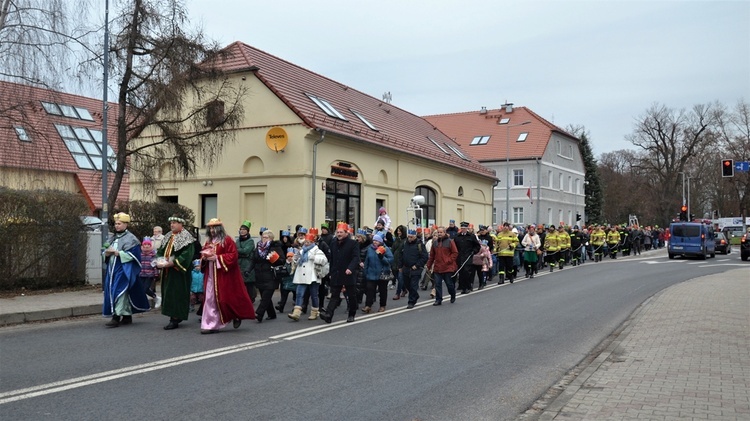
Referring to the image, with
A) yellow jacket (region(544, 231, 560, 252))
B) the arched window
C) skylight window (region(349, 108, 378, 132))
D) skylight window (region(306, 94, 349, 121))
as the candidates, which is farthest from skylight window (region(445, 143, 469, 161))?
yellow jacket (region(544, 231, 560, 252))

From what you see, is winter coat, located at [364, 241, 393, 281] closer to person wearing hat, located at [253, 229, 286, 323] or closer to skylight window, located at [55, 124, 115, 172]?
person wearing hat, located at [253, 229, 286, 323]

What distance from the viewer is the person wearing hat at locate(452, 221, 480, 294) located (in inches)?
670

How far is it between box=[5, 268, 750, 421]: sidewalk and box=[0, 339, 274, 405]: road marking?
13.9 ft

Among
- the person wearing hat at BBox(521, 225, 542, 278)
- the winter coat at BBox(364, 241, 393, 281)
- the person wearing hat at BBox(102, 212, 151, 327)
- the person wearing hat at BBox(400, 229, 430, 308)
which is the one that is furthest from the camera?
the person wearing hat at BBox(521, 225, 542, 278)

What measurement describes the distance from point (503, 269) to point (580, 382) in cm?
1348

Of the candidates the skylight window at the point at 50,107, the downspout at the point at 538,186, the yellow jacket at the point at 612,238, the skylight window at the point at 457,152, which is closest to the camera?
the skylight window at the point at 50,107

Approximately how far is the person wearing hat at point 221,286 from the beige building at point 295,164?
8.74 meters

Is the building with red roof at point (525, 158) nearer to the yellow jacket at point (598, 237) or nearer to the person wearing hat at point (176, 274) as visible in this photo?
the yellow jacket at point (598, 237)

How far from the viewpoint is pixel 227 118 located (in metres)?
19.1

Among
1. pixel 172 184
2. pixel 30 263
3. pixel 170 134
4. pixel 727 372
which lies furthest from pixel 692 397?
pixel 172 184

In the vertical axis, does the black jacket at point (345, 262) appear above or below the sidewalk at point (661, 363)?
above

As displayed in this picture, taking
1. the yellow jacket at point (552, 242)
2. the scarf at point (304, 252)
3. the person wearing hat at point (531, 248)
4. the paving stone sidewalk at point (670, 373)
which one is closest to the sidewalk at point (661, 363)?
the paving stone sidewalk at point (670, 373)

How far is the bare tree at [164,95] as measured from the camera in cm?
1656

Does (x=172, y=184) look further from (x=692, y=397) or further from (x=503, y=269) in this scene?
(x=692, y=397)
